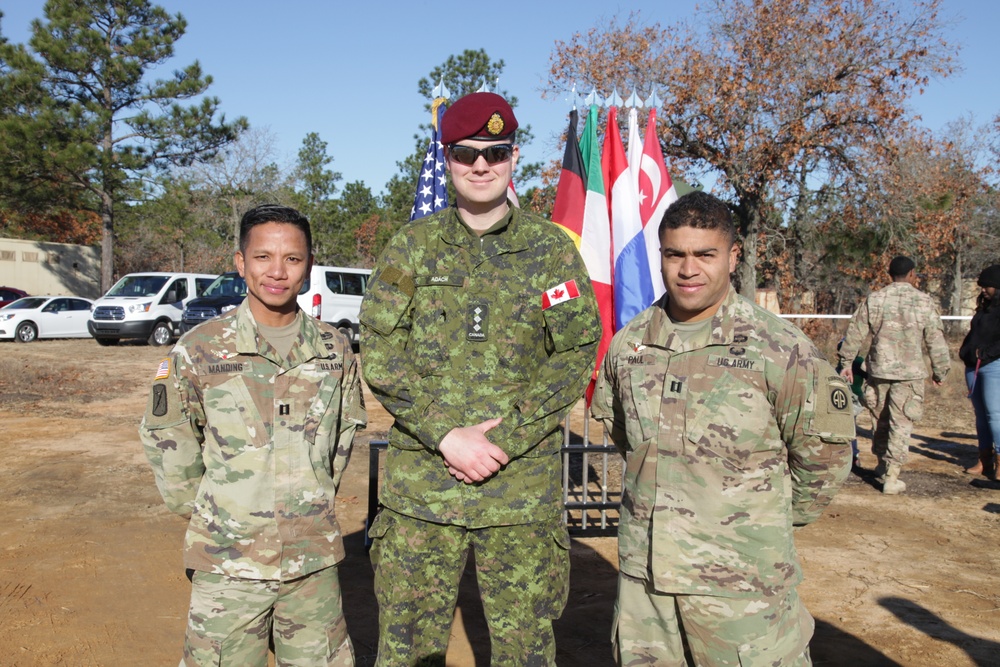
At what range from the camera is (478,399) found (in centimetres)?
238

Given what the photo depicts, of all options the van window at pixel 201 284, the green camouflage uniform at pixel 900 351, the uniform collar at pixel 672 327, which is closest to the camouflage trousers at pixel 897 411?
the green camouflage uniform at pixel 900 351

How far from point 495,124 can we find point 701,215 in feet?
2.27

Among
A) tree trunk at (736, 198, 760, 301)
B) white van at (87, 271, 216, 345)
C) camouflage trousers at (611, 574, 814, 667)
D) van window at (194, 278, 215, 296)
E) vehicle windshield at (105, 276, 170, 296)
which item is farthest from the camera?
van window at (194, 278, 215, 296)

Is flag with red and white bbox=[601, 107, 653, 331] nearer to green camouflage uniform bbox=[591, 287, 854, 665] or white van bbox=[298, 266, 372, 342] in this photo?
green camouflage uniform bbox=[591, 287, 854, 665]

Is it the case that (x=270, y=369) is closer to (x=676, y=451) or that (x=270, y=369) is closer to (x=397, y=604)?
(x=397, y=604)

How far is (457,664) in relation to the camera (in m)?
3.46

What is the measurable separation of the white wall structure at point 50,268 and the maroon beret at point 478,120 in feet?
112

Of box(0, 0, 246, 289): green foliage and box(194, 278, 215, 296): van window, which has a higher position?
box(0, 0, 246, 289): green foliage

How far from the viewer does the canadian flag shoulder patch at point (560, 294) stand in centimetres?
241

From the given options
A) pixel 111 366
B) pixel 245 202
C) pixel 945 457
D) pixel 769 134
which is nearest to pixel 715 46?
pixel 769 134

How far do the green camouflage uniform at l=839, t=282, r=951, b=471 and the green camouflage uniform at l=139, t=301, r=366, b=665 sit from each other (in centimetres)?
542

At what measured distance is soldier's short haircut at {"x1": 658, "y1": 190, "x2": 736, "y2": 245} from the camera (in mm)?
2205

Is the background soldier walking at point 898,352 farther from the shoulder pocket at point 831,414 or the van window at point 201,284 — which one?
the van window at point 201,284

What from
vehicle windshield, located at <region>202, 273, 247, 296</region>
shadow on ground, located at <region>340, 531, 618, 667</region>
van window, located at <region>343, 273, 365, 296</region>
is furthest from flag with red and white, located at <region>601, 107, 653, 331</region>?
vehicle windshield, located at <region>202, 273, 247, 296</region>
